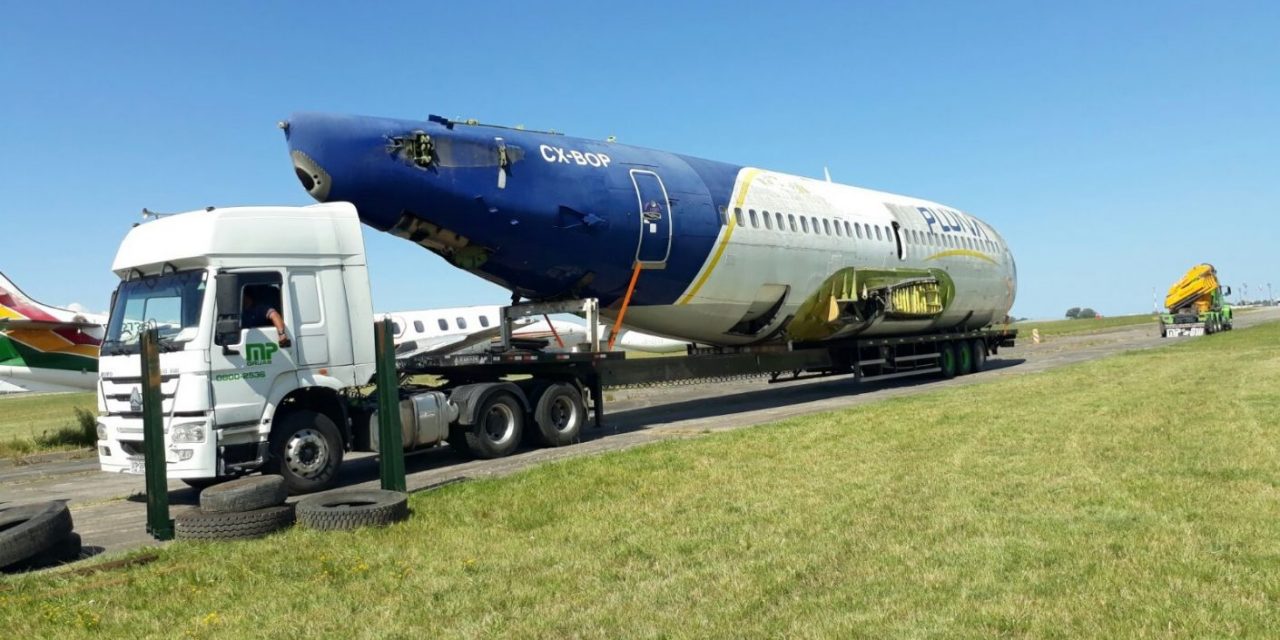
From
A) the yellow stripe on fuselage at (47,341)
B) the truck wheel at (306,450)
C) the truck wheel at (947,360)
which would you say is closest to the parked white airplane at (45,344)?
the yellow stripe on fuselage at (47,341)

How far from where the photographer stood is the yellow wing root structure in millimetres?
20031

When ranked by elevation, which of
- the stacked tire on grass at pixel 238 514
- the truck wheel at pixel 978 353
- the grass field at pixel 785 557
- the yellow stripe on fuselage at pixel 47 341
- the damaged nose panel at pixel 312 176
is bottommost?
the grass field at pixel 785 557

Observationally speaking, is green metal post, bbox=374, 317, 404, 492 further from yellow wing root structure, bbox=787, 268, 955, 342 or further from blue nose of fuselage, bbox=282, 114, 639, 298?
yellow wing root structure, bbox=787, 268, 955, 342

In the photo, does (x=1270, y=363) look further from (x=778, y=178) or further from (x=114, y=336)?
(x=114, y=336)

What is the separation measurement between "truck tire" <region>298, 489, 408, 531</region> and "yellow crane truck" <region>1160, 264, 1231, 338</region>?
46.9 m

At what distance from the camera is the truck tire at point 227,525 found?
27.2 feet

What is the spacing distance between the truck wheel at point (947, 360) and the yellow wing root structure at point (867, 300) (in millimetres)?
1733

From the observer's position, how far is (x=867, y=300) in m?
21.2

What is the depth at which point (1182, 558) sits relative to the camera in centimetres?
583

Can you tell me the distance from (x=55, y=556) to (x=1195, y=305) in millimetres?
52182

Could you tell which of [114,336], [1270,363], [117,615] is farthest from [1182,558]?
[1270,363]

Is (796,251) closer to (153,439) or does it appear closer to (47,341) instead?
(153,439)

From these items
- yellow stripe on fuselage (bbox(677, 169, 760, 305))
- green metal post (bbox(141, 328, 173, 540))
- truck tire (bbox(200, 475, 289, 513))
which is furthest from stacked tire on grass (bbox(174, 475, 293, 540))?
yellow stripe on fuselage (bbox(677, 169, 760, 305))

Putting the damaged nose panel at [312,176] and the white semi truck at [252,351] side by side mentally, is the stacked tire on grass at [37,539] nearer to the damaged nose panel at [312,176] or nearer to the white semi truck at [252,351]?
the white semi truck at [252,351]
